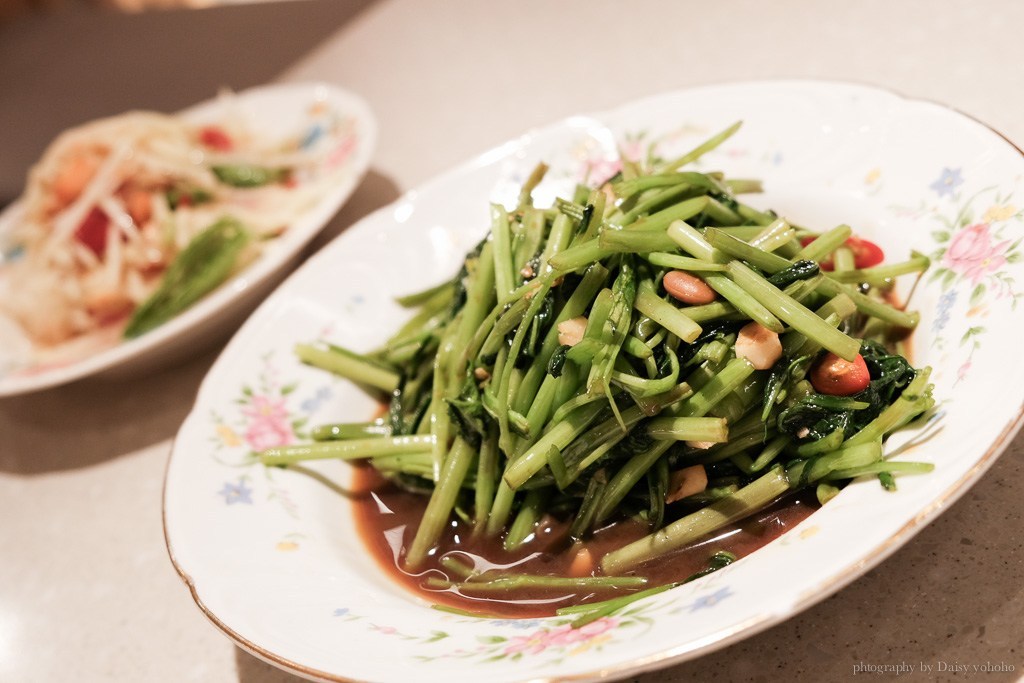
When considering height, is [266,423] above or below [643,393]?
below

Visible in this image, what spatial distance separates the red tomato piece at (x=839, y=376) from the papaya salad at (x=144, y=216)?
1901 millimetres

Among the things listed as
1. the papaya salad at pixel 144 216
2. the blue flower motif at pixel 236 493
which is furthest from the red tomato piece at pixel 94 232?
the blue flower motif at pixel 236 493

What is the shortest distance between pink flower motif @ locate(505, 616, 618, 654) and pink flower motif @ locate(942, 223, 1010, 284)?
0.89 meters

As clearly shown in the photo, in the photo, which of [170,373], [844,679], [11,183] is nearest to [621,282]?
[844,679]

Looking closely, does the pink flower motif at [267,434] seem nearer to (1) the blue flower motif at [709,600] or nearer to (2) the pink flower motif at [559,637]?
(2) the pink flower motif at [559,637]

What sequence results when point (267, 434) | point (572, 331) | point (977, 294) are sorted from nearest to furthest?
point (977, 294) → point (572, 331) → point (267, 434)

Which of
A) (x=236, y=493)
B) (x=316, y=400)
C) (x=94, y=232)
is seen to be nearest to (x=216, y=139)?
(x=94, y=232)

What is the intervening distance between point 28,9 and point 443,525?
7.23 metres

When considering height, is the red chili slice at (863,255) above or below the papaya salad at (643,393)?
above

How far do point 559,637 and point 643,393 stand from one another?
442 millimetres

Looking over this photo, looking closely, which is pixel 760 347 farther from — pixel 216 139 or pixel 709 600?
pixel 216 139

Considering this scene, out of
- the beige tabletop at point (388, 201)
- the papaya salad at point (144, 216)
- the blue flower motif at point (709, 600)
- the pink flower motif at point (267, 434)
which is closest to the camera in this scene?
the blue flower motif at point (709, 600)

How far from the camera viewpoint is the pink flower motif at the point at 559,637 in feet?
3.94

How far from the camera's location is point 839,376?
4.86 ft
